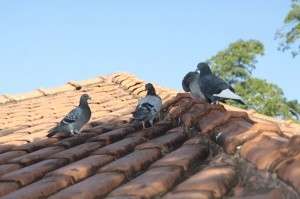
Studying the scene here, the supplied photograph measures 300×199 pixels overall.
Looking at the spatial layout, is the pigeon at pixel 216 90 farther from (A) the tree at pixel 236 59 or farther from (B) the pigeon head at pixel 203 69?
(A) the tree at pixel 236 59

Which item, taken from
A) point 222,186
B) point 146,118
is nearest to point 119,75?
point 146,118

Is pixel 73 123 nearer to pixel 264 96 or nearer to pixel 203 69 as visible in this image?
pixel 203 69

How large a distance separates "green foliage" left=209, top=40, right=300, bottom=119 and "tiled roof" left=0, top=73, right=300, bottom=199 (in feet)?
77.3

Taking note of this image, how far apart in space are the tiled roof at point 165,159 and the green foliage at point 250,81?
77.3ft

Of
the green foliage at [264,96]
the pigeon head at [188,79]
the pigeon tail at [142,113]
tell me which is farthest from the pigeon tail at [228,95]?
the green foliage at [264,96]

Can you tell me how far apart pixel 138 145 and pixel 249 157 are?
1.58 metres

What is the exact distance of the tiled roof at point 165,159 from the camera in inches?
114

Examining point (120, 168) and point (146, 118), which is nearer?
point (120, 168)

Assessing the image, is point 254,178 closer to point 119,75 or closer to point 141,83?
point 141,83

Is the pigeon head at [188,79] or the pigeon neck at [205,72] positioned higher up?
the pigeon neck at [205,72]

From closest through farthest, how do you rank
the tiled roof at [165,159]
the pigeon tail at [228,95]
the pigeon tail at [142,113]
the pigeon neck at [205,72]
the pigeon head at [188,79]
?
the tiled roof at [165,159], the pigeon tail at [142,113], the pigeon tail at [228,95], the pigeon neck at [205,72], the pigeon head at [188,79]

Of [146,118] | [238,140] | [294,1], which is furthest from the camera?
[294,1]

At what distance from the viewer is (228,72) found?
30.8m

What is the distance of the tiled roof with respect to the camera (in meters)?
2.90
